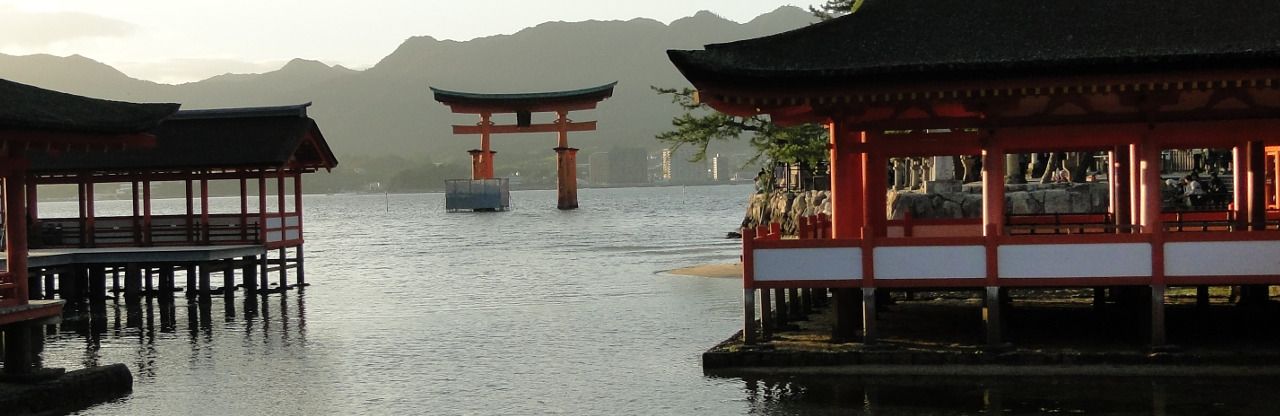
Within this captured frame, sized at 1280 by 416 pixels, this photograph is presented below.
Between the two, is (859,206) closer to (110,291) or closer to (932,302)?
(932,302)

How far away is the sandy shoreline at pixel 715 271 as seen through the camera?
3920 centimetres

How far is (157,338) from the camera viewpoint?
2623cm

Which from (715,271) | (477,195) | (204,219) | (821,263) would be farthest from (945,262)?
(477,195)

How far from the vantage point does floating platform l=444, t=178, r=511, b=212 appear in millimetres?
124812

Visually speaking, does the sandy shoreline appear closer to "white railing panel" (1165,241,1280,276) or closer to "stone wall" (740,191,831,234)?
"stone wall" (740,191,831,234)

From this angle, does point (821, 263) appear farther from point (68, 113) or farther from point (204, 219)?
point (204, 219)

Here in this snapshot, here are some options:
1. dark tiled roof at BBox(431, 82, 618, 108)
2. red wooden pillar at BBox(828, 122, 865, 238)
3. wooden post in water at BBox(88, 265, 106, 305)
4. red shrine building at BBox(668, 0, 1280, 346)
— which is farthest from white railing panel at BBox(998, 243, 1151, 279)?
dark tiled roof at BBox(431, 82, 618, 108)

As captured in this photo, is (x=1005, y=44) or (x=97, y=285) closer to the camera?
(x=1005, y=44)

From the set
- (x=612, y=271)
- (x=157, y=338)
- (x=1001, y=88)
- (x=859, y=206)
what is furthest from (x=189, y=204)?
(x=1001, y=88)

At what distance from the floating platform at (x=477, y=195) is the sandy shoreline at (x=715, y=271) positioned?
8186cm

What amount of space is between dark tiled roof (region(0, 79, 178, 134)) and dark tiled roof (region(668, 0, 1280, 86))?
24.7 feet

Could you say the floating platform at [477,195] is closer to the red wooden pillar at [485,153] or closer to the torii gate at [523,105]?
the red wooden pillar at [485,153]

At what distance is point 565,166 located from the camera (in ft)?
397

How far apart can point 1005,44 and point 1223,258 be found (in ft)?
12.7
